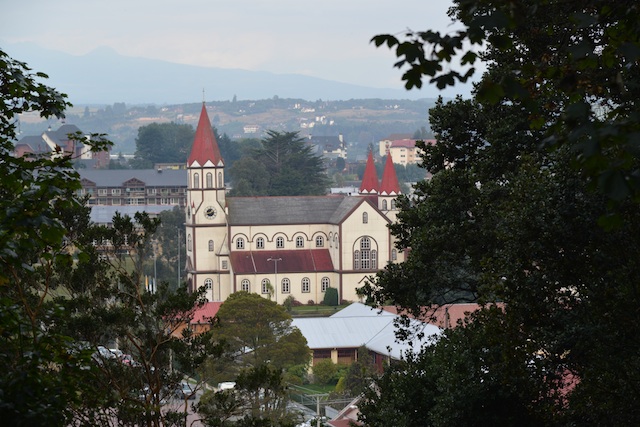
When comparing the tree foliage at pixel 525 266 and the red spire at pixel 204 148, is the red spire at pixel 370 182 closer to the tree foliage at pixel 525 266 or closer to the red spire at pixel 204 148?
the red spire at pixel 204 148

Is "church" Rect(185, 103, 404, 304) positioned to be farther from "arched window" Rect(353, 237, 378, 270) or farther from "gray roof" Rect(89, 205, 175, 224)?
"gray roof" Rect(89, 205, 175, 224)

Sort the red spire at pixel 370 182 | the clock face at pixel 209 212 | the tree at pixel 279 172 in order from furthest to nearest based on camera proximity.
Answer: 1. the tree at pixel 279 172
2. the red spire at pixel 370 182
3. the clock face at pixel 209 212

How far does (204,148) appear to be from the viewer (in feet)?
231

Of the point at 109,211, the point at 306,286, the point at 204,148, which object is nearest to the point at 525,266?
the point at 306,286

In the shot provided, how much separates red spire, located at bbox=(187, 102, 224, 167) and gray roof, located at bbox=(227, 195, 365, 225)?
2996 mm

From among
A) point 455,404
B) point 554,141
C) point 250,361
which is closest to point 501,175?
point 455,404

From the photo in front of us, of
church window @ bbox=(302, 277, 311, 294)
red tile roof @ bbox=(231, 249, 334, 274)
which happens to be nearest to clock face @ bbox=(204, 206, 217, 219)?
red tile roof @ bbox=(231, 249, 334, 274)

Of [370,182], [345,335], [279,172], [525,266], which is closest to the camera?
[525,266]

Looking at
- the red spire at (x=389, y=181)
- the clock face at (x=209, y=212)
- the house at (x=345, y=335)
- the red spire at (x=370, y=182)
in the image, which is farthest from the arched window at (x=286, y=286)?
the house at (x=345, y=335)

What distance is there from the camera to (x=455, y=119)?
648 inches

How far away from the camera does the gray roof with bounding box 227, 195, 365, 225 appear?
231 ft

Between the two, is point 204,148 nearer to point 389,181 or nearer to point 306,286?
point 306,286

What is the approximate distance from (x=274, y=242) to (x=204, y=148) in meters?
7.67

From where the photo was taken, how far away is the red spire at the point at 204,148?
2753 inches
